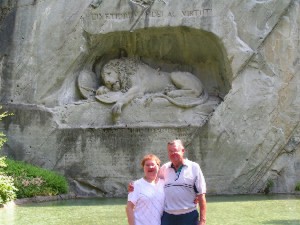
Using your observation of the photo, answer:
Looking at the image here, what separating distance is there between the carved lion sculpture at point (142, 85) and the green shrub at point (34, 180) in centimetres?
253

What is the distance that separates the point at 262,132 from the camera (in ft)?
41.3

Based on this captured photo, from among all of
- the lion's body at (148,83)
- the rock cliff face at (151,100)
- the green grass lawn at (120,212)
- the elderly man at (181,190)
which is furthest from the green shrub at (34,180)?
the elderly man at (181,190)

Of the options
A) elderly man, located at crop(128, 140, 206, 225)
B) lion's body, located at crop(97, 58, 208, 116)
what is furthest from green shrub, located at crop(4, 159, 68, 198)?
elderly man, located at crop(128, 140, 206, 225)

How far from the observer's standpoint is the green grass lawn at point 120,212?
7.97 metres

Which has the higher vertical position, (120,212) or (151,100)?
(151,100)

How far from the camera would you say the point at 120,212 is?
9219 mm

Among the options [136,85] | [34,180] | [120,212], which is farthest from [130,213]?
[136,85]

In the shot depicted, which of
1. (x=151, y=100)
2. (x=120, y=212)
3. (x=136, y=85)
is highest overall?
(x=136, y=85)

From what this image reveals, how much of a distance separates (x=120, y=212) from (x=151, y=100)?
4689mm

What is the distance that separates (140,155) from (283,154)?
3378mm

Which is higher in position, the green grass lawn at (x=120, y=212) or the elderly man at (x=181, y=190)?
the elderly man at (x=181, y=190)

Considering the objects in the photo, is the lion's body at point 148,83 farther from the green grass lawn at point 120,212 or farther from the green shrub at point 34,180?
the green grass lawn at point 120,212

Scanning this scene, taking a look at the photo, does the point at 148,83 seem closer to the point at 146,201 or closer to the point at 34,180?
the point at 34,180

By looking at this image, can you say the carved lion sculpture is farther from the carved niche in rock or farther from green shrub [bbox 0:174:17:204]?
green shrub [bbox 0:174:17:204]
